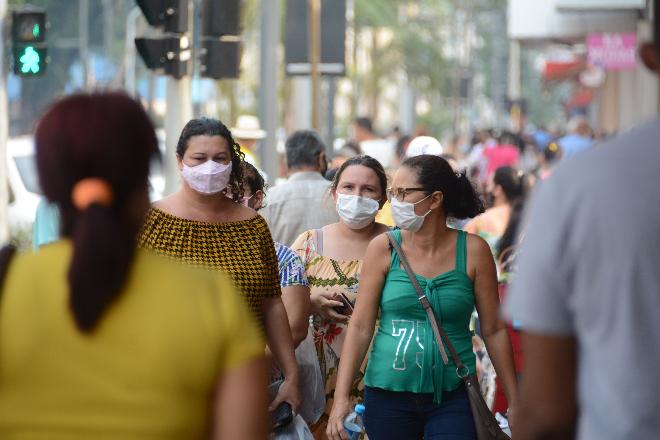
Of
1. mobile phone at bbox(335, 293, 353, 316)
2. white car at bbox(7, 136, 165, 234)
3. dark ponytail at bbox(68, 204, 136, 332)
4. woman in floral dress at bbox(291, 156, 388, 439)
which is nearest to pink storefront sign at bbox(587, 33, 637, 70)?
white car at bbox(7, 136, 165, 234)

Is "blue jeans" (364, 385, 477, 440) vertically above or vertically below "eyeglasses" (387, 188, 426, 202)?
below

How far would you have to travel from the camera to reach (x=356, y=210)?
7555 mm

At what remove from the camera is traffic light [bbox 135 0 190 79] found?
40.2 ft

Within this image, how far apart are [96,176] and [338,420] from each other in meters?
3.45

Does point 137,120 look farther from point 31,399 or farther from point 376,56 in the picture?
point 376,56

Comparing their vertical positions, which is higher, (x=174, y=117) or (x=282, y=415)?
(x=174, y=117)

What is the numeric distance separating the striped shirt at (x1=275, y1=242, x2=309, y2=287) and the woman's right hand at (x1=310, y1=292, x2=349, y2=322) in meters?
0.53

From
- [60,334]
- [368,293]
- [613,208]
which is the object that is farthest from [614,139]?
[368,293]

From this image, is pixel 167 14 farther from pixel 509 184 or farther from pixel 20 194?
pixel 20 194

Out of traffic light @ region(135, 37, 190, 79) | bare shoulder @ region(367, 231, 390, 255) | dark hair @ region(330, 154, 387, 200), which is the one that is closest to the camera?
bare shoulder @ region(367, 231, 390, 255)

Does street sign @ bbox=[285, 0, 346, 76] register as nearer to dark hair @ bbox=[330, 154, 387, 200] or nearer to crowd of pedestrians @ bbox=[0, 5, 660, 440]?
dark hair @ bbox=[330, 154, 387, 200]

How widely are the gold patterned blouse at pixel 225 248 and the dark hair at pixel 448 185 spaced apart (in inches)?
44.9

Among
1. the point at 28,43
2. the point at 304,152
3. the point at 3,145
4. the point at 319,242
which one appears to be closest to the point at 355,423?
the point at 319,242

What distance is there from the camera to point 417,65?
51.5 metres
